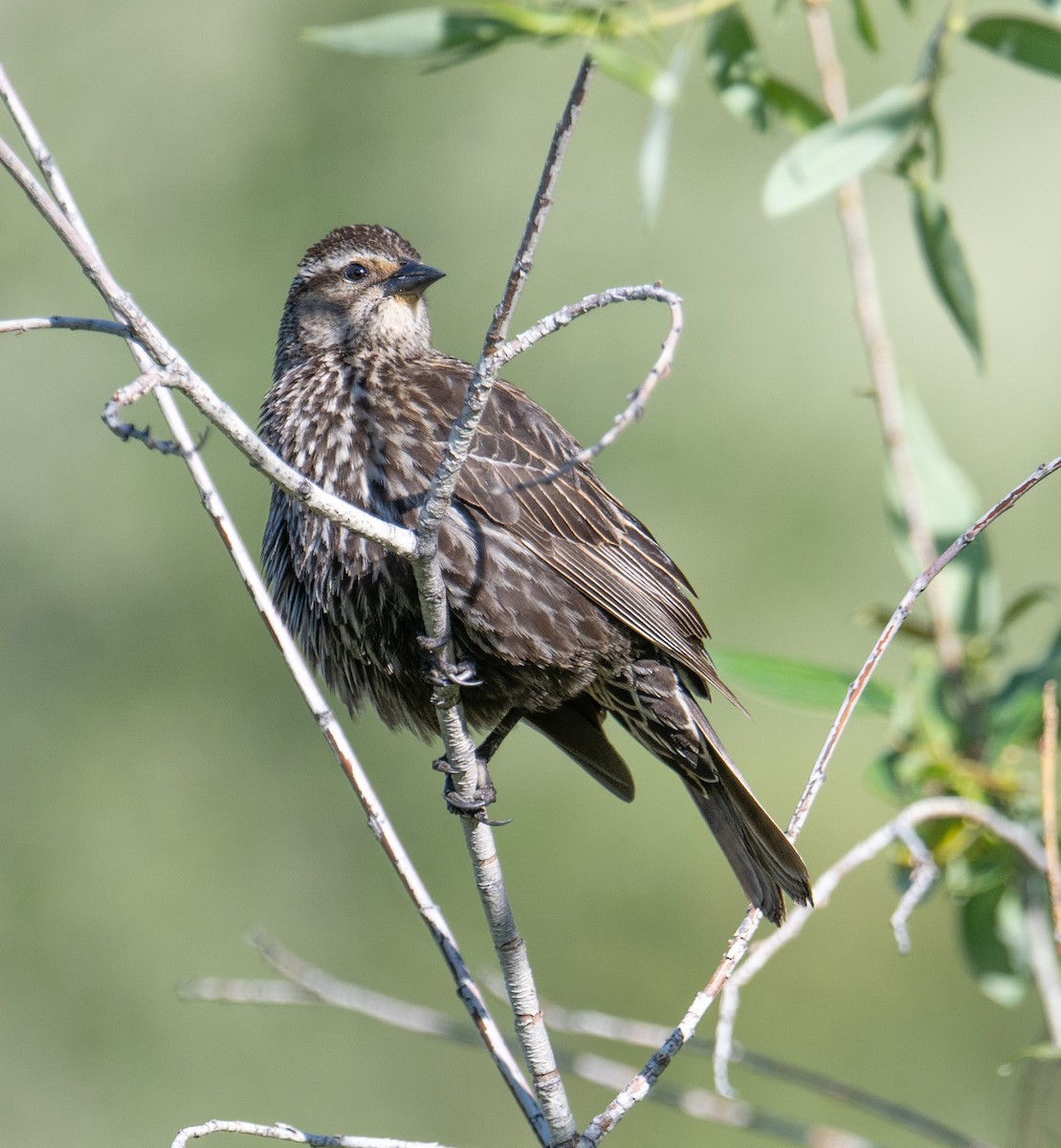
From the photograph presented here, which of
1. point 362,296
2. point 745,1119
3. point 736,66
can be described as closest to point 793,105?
point 736,66

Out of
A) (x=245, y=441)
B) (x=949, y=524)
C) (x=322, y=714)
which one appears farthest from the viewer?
(x=949, y=524)

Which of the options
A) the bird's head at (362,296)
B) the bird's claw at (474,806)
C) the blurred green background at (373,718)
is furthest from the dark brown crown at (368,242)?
the blurred green background at (373,718)

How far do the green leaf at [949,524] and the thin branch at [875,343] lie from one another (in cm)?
8

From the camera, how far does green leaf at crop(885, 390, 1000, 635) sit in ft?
12.9

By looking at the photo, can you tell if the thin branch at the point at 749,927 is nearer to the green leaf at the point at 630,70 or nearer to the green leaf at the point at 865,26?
the green leaf at the point at 630,70

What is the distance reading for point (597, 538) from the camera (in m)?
3.78

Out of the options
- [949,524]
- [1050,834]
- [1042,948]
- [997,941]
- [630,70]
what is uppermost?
[630,70]

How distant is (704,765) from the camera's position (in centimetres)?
379

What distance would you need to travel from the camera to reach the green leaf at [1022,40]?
11.2 feet

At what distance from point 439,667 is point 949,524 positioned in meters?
1.56

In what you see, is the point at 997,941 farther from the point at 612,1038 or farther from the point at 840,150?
the point at 840,150

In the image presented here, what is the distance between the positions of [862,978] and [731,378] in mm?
2934

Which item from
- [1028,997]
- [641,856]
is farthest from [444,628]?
[641,856]

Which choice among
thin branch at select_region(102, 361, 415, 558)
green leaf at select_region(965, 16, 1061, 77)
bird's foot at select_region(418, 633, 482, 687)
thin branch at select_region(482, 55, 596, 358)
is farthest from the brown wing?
thin branch at select_region(482, 55, 596, 358)
